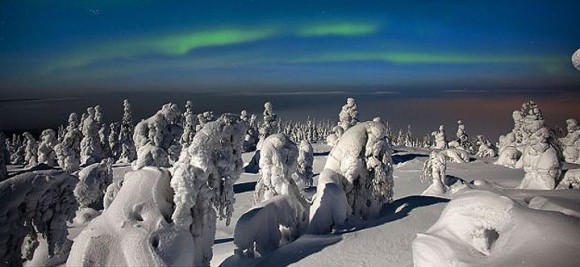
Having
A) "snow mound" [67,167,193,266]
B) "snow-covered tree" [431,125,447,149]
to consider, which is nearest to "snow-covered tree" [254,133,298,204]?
"snow mound" [67,167,193,266]

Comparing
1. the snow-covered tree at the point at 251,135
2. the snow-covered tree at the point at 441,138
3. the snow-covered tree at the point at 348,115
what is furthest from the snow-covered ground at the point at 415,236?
the snow-covered tree at the point at 441,138

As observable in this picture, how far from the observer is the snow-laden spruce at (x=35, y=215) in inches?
Result: 277

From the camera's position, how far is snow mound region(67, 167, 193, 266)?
671 centimetres

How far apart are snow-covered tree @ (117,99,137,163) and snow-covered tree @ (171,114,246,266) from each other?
1691 inches

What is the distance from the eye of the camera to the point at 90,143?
4681cm

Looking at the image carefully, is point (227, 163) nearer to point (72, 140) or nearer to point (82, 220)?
point (82, 220)

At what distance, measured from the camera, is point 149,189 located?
7594 mm

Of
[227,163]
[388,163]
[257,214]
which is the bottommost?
[257,214]

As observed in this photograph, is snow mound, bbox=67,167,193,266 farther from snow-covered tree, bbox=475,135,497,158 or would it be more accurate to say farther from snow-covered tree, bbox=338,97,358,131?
snow-covered tree, bbox=475,135,497,158

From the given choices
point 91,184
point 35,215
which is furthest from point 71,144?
point 35,215

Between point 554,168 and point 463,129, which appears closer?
point 554,168

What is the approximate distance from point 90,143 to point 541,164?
4585cm

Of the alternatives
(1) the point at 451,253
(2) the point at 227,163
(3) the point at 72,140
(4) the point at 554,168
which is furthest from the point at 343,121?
(3) the point at 72,140

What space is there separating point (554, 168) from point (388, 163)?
28.8 ft
